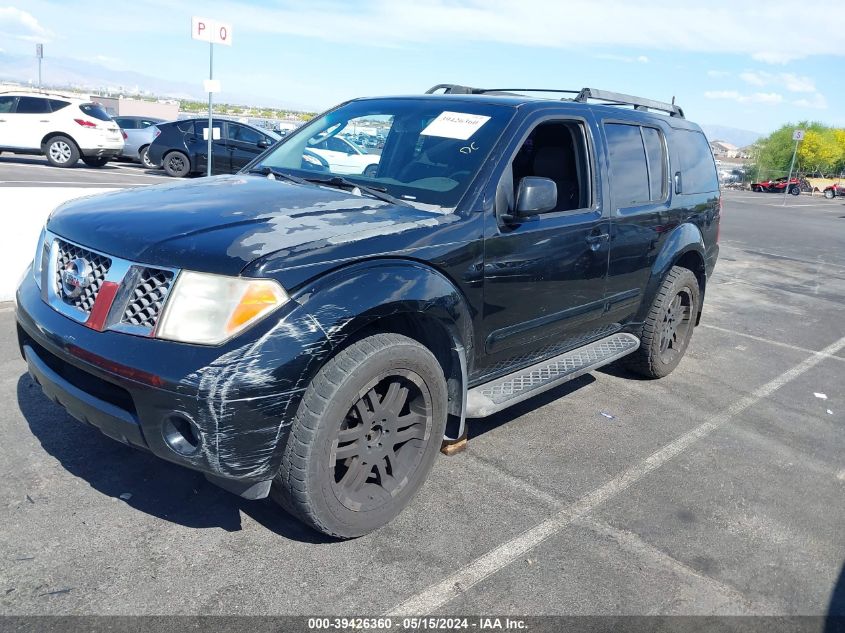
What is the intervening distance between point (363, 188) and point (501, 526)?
182cm

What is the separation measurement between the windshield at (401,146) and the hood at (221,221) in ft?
0.93

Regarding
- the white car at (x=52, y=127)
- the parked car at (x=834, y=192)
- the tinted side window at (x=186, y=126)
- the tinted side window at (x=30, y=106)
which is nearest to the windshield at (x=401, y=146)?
the tinted side window at (x=186, y=126)

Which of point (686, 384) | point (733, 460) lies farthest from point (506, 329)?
point (686, 384)

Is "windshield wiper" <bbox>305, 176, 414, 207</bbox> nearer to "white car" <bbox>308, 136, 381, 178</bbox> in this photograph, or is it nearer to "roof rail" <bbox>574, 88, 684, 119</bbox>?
"white car" <bbox>308, 136, 381, 178</bbox>

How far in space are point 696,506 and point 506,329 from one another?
4.41 feet

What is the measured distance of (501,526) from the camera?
3.28 m

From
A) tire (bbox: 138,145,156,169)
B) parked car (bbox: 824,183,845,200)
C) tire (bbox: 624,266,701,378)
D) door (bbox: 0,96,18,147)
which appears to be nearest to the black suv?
tire (bbox: 624,266,701,378)

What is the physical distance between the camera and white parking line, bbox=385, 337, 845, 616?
8.96 feet

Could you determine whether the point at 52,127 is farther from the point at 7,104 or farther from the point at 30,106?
the point at 7,104

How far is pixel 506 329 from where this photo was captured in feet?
12.1

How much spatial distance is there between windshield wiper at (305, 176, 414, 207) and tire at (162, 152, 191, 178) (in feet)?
49.5

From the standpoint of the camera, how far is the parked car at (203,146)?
16953 mm

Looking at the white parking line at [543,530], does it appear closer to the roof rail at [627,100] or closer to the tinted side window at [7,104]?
the roof rail at [627,100]

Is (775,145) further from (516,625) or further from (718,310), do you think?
(516,625)
